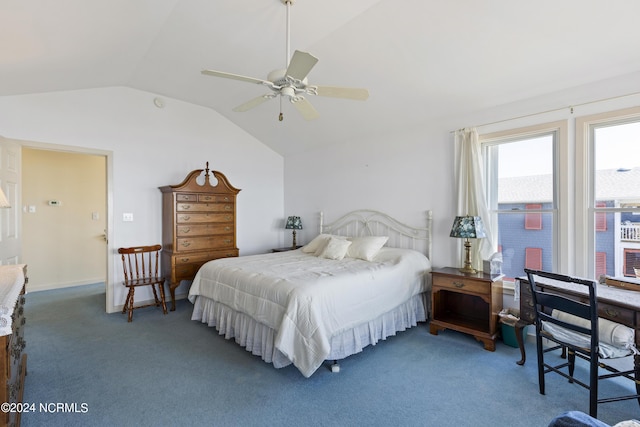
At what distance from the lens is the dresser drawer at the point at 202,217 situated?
4.20 meters

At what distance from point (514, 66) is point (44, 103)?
5148 millimetres

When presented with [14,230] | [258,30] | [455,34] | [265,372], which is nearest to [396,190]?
[455,34]

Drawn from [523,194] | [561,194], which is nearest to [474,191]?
[523,194]

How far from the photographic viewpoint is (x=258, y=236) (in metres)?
5.56

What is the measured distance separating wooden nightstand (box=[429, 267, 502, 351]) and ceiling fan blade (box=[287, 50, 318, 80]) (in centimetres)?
241

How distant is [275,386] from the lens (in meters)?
2.29

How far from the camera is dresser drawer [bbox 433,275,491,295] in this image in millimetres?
2898

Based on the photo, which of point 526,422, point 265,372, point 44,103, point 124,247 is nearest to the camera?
point 526,422

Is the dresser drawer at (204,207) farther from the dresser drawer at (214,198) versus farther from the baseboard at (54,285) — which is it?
the baseboard at (54,285)

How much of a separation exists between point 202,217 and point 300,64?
3.12 m

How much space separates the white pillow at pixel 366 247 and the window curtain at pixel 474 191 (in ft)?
3.32

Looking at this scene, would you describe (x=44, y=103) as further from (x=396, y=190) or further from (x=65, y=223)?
(x=396, y=190)

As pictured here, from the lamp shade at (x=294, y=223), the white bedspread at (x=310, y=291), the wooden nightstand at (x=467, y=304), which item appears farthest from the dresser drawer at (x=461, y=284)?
the lamp shade at (x=294, y=223)

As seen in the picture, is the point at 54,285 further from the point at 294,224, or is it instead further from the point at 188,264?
the point at 294,224
